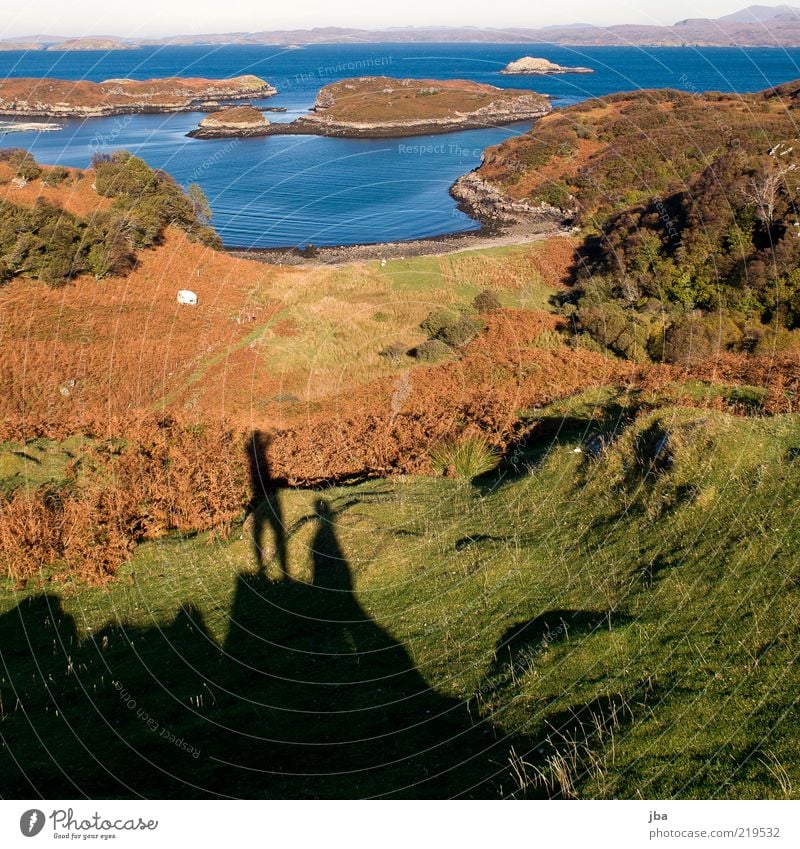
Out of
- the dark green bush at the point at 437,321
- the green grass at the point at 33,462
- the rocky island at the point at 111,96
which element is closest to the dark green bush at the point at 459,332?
the dark green bush at the point at 437,321

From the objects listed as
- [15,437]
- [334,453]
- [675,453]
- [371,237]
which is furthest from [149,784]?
[371,237]

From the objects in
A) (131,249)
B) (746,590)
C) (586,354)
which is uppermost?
(131,249)

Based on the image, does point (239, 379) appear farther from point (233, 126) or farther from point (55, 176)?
point (233, 126)

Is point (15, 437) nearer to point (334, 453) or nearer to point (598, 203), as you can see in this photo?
point (334, 453)

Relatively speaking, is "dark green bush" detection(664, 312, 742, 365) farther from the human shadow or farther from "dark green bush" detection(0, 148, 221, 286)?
"dark green bush" detection(0, 148, 221, 286)

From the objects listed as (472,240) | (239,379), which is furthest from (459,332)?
(472,240)

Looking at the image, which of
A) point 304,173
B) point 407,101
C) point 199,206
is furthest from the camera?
point 407,101
